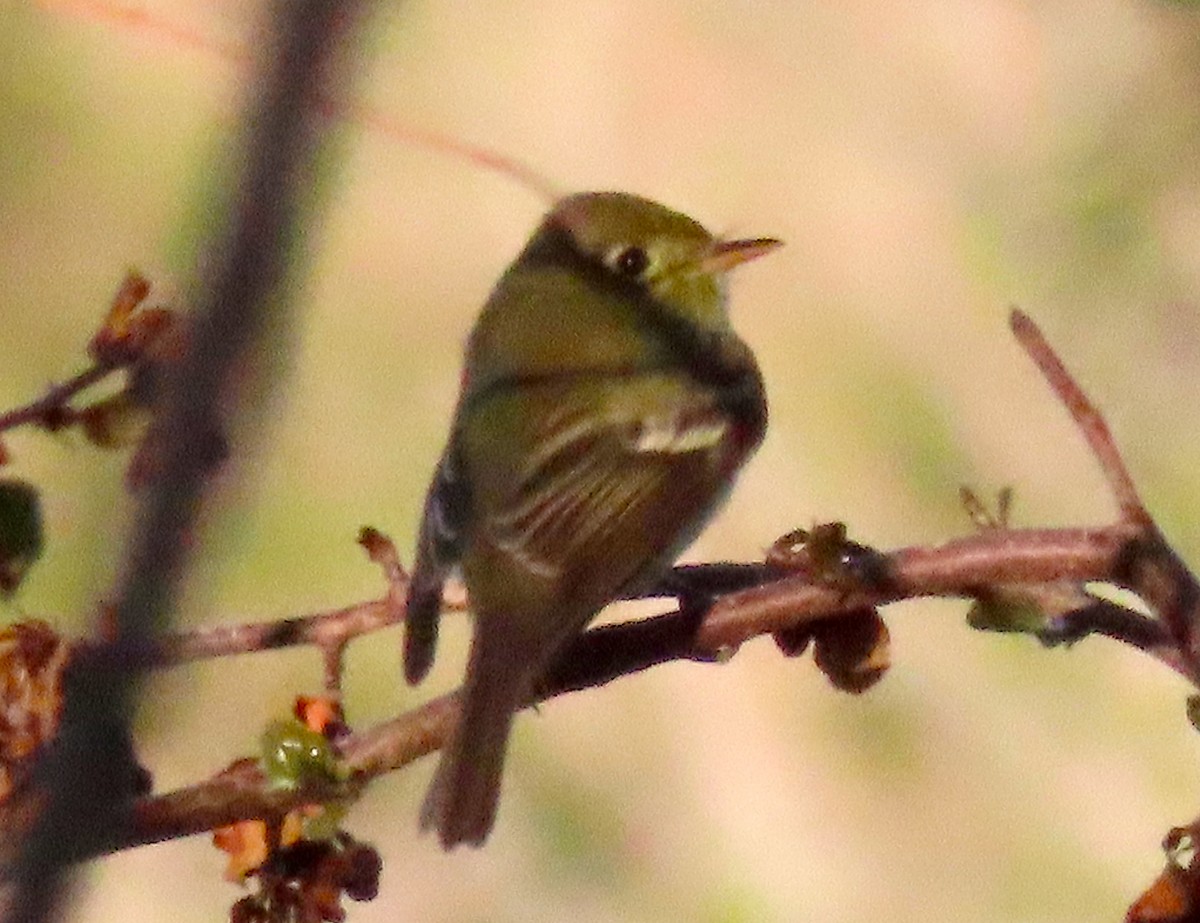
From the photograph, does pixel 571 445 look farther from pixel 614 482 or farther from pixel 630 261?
pixel 630 261

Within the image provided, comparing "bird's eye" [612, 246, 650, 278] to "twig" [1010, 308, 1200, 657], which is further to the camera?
"bird's eye" [612, 246, 650, 278]

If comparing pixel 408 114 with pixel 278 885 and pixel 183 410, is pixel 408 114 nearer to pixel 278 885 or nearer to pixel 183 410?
pixel 278 885

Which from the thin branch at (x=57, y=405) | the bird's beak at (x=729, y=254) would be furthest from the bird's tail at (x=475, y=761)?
the bird's beak at (x=729, y=254)

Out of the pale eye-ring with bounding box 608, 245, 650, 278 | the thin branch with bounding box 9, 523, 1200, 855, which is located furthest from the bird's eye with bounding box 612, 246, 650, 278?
the thin branch with bounding box 9, 523, 1200, 855

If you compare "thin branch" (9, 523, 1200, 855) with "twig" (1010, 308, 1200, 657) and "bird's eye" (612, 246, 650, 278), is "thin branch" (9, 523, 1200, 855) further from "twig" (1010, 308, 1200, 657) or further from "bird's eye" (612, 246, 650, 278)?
"bird's eye" (612, 246, 650, 278)

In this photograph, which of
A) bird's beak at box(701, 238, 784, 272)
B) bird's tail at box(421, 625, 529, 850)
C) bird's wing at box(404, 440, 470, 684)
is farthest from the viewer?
bird's beak at box(701, 238, 784, 272)

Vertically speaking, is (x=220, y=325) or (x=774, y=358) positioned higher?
(x=220, y=325)

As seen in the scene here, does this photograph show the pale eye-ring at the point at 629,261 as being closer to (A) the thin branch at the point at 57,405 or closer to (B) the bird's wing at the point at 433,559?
(B) the bird's wing at the point at 433,559

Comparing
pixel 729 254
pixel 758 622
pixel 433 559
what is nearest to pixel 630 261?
pixel 729 254

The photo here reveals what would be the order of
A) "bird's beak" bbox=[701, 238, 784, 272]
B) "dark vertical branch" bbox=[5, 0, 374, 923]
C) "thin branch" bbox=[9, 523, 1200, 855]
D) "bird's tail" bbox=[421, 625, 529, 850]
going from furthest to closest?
"bird's beak" bbox=[701, 238, 784, 272] → "bird's tail" bbox=[421, 625, 529, 850] → "thin branch" bbox=[9, 523, 1200, 855] → "dark vertical branch" bbox=[5, 0, 374, 923]

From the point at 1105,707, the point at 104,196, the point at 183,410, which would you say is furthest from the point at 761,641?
the point at 183,410
